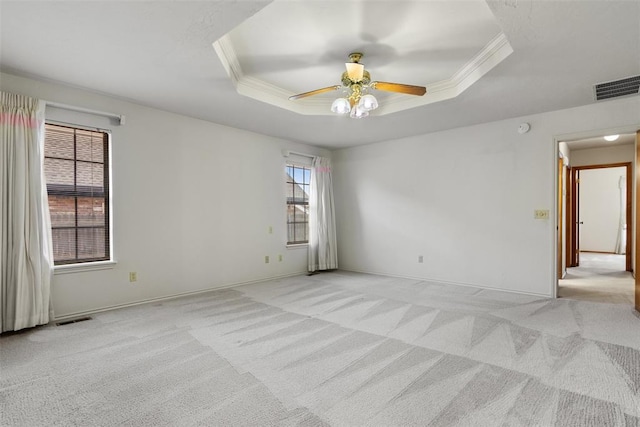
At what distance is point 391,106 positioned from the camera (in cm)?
429

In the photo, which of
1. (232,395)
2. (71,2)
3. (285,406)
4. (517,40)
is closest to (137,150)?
(71,2)

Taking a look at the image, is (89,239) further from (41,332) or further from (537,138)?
(537,138)

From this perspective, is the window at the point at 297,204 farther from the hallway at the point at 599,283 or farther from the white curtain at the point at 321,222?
the hallway at the point at 599,283

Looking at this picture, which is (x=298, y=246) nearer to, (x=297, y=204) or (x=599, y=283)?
(x=297, y=204)

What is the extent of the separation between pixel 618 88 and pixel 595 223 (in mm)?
7429

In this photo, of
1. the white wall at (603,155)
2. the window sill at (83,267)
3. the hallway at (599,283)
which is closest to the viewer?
the window sill at (83,267)

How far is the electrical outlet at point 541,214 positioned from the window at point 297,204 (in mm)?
3810

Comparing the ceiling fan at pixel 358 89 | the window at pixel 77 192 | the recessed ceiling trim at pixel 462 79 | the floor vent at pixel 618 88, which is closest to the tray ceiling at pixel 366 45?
the recessed ceiling trim at pixel 462 79

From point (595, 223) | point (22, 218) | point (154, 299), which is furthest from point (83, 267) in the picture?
point (595, 223)

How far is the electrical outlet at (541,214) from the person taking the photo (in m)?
4.29

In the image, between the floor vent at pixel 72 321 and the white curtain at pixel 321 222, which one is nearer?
the floor vent at pixel 72 321

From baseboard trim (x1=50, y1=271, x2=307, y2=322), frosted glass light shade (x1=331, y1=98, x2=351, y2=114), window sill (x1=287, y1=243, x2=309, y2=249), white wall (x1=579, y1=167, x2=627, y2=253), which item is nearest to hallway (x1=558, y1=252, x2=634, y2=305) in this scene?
white wall (x1=579, y1=167, x2=627, y2=253)

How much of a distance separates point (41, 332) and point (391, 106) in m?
4.72

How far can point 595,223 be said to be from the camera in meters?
8.97
